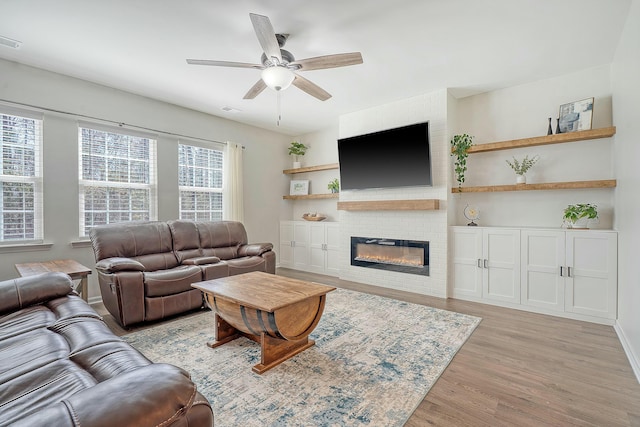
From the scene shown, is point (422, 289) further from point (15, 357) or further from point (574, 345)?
point (15, 357)

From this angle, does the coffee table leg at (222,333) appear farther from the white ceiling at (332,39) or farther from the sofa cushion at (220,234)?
the white ceiling at (332,39)

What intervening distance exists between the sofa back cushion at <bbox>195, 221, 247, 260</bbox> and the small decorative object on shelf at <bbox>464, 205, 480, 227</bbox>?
10.8 feet

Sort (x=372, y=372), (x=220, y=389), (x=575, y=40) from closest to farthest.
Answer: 1. (x=220, y=389)
2. (x=372, y=372)
3. (x=575, y=40)

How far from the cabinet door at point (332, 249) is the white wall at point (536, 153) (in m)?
1.98

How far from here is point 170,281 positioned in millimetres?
3197

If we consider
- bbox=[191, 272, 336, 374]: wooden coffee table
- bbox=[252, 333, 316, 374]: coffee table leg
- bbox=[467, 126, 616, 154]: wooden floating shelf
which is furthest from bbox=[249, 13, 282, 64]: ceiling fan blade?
bbox=[467, 126, 616, 154]: wooden floating shelf

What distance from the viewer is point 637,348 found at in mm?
2232

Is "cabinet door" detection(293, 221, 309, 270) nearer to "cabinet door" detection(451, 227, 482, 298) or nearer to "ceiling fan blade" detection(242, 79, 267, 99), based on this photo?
"cabinet door" detection(451, 227, 482, 298)

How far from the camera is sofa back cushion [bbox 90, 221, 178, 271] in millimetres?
3371

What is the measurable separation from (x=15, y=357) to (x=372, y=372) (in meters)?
2.01

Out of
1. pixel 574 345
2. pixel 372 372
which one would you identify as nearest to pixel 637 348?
pixel 574 345

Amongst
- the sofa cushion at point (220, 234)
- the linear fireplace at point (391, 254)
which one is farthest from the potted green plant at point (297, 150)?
the linear fireplace at point (391, 254)

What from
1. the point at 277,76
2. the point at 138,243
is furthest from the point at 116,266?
the point at 277,76

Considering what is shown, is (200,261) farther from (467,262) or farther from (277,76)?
(467,262)
